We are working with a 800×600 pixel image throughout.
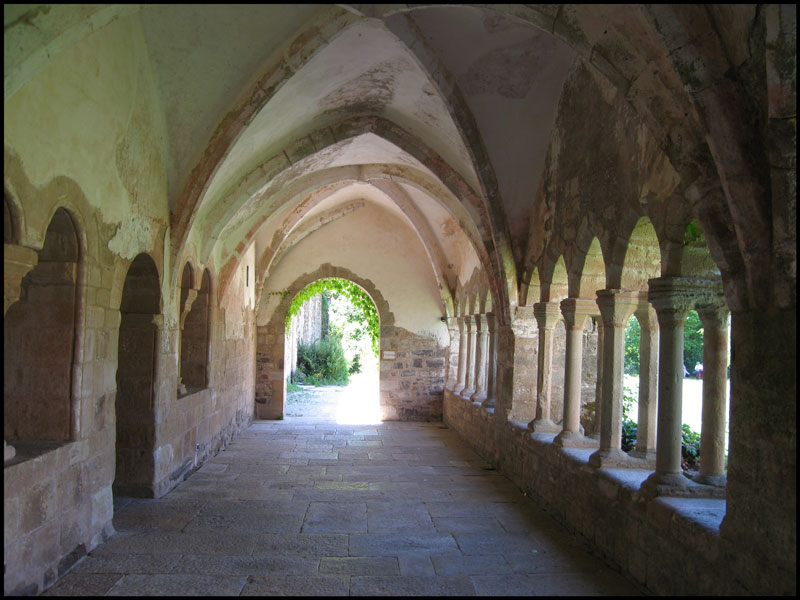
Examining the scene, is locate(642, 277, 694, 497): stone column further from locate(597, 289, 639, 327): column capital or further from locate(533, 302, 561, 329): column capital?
locate(533, 302, 561, 329): column capital

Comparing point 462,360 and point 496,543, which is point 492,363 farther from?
point 496,543

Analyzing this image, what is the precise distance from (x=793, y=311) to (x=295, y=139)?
502cm

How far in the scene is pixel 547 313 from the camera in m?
5.43

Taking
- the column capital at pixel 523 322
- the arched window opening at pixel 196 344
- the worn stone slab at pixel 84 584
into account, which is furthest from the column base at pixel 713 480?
the arched window opening at pixel 196 344

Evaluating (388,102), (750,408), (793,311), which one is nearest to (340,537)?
(750,408)

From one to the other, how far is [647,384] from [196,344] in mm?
4798

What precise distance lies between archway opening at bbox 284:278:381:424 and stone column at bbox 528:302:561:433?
524 centimetres

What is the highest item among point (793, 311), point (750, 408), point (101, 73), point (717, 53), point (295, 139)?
point (295, 139)

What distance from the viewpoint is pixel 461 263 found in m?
9.69

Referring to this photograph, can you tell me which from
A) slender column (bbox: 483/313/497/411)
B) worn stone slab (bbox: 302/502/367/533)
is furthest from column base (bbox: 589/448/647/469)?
slender column (bbox: 483/313/497/411)

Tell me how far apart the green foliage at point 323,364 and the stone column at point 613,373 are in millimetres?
14867

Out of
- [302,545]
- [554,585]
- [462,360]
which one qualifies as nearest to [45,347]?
[302,545]

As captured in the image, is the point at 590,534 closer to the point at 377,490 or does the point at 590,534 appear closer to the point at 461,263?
the point at 377,490

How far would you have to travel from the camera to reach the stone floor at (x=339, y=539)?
317 cm
